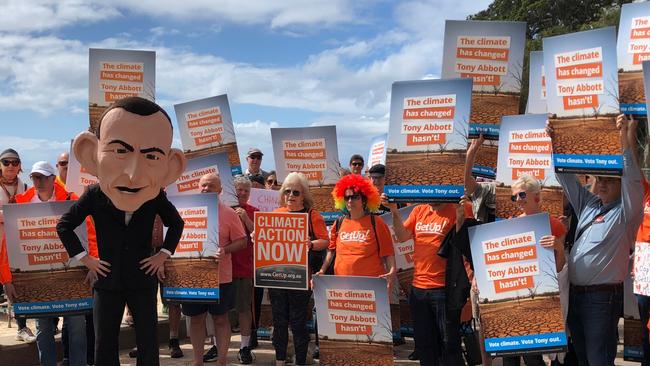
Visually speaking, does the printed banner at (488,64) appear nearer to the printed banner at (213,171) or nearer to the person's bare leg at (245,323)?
the printed banner at (213,171)

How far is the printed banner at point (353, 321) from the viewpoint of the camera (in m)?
5.60

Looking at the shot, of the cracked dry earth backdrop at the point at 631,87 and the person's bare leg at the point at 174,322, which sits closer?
the cracked dry earth backdrop at the point at 631,87

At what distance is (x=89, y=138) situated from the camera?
4.24 metres

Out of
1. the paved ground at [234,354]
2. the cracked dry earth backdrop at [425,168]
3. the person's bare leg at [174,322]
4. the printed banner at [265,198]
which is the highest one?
the cracked dry earth backdrop at [425,168]

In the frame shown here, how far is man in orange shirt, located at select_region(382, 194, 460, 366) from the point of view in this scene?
17.8ft

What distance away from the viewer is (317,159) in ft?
23.4

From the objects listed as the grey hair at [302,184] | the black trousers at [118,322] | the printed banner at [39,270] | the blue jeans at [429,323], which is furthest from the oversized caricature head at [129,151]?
the blue jeans at [429,323]

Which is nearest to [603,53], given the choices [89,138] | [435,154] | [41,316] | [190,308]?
[435,154]

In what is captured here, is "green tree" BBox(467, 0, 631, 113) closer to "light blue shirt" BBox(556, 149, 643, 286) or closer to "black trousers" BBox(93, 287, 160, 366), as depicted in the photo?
"light blue shirt" BBox(556, 149, 643, 286)

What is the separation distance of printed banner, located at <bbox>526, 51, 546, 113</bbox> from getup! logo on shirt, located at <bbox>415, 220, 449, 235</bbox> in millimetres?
1757

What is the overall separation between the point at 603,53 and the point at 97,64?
15.2 feet

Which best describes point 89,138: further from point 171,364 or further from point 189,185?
point 171,364

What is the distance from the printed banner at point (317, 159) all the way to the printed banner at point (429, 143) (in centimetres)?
188

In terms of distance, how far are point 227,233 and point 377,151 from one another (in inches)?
140
